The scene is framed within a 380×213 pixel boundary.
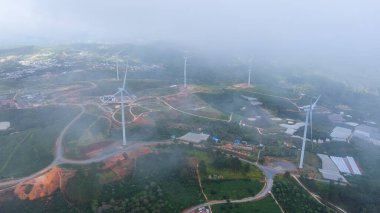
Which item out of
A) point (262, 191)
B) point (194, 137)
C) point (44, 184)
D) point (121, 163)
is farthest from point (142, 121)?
point (262, 191)

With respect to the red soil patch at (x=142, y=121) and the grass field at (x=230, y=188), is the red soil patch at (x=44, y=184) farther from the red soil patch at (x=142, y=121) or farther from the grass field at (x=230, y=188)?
the red soil patch at (x=142, y=121)

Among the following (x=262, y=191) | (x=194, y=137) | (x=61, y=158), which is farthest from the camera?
(x=194, y=137)

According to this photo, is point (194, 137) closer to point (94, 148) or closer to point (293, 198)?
point (94, 148)

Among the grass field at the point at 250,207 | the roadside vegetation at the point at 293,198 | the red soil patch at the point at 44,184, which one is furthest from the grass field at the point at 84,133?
the roadside vegetation at the point at 293,198

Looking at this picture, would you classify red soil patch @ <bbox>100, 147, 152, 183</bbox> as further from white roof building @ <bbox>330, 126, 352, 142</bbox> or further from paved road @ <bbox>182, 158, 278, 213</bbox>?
white roof building @ <bbox>330, 126, 352, 142</bbox>

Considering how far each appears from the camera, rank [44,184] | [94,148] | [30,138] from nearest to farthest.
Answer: [44,184] < [94,148] < [30,138]
